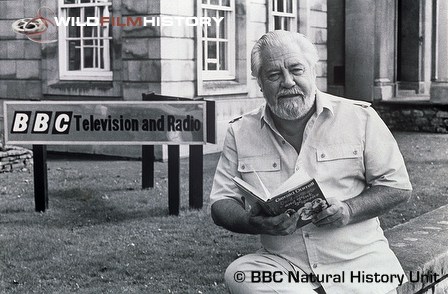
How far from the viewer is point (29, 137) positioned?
8312 mm

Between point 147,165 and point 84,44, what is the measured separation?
5483 millimetres

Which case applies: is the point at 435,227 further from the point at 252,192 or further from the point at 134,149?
the point at 134,149

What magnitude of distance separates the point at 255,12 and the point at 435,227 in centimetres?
1083

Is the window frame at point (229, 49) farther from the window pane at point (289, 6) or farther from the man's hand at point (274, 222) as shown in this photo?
the man's hand at point (274, 222)

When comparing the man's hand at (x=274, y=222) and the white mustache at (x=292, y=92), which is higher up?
the white mustache at (x=292, y=92)

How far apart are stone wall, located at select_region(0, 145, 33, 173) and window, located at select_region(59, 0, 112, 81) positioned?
246cm

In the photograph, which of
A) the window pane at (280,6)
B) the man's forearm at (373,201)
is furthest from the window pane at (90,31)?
the man's forearm at (373,201)

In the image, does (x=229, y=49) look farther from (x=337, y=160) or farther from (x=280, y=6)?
(x=337, y=160)

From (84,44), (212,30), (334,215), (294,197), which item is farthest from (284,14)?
(294,197)

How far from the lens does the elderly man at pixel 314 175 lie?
134 inches

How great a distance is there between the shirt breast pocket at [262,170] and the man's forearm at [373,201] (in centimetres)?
33

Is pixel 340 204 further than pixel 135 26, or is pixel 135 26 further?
pixel 135 26

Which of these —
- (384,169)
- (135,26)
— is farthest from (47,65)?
(384,169)

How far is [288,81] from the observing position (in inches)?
134
